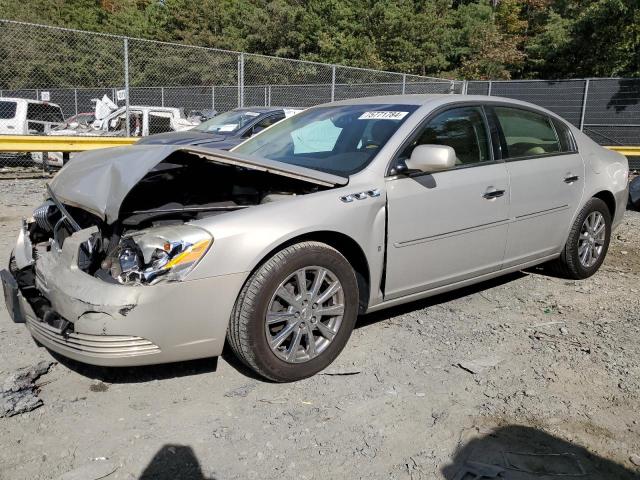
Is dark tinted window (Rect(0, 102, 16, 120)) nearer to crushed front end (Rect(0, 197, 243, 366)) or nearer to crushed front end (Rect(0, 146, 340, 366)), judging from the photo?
crushed front end (Rect(0, 146, 340, 366))

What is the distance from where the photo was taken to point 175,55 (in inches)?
582

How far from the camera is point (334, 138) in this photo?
3.90m

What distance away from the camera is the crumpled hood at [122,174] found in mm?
2904

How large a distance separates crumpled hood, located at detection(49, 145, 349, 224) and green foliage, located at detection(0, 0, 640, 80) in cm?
1959

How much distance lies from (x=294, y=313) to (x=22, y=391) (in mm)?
1476

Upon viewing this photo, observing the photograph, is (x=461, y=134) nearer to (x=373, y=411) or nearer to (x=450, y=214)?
(x=450, y=214)

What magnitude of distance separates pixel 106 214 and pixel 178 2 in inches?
1596

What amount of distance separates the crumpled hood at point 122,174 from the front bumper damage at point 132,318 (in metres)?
0.32

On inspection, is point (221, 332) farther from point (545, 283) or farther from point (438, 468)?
point (545, 283)

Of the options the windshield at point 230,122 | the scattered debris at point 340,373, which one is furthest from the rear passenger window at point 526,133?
the windshield at point 230,122

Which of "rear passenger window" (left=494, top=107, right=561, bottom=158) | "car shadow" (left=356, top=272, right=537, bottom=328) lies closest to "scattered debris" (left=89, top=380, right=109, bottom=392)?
"car shadow" (left=356, top=272, right=537, bottom=328)

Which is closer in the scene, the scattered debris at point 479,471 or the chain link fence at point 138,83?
the scattered debris at point 479,471

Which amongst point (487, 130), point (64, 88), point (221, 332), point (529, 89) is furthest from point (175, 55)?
point (221, 332)

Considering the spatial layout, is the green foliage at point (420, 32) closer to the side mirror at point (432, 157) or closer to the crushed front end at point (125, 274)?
the side mirror at point (432, 157)
